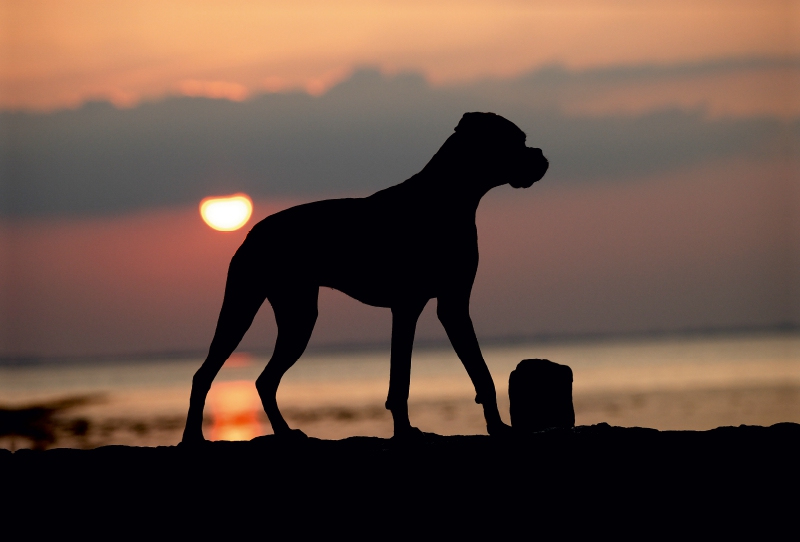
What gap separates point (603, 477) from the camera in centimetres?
739

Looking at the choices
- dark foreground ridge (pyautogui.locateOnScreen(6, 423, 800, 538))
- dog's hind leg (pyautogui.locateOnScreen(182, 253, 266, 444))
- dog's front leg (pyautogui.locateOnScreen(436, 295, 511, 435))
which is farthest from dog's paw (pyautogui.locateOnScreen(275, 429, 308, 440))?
dog's front leg (pyautogui.locateOnScreen(436, 295, 511, 435))

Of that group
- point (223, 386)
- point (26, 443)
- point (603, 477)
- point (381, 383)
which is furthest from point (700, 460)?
point (223, 386)

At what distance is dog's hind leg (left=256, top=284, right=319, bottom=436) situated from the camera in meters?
8.63

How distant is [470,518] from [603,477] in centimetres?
113

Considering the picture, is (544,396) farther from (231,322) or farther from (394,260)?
(231,322)

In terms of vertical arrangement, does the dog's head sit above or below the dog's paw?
above

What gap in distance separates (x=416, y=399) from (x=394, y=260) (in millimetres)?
37643

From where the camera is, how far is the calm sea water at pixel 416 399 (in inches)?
1431

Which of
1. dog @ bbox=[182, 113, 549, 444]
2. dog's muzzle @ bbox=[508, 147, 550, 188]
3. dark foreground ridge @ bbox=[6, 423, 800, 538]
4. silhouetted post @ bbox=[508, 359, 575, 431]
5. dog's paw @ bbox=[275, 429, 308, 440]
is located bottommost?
dark foreground ridge @ bbox=[6, 423, 800, 538]

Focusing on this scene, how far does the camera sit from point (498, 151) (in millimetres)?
8602

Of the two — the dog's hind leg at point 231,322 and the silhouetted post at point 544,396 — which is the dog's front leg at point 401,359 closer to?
the dog's hind leg at point 231,322

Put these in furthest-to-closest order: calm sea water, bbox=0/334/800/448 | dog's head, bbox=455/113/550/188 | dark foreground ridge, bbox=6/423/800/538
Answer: calm sea water, bbox=0/334/800/448
dog's head, bbox=455/113/550/188
dark foreground ridge, bbox=6/423/800/538

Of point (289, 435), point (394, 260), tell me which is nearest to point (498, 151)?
point (394, 260)

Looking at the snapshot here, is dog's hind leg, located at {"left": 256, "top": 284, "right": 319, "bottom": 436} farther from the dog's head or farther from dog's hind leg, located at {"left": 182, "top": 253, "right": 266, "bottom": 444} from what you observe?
the dog's head
